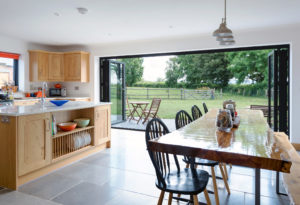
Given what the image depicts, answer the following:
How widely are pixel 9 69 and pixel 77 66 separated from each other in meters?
1.74

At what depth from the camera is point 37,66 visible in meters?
6.12

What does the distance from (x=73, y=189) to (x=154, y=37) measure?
398 cm

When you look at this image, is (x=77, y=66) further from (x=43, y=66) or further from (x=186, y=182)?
(x=186, y=182)

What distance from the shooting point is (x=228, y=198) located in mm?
2393

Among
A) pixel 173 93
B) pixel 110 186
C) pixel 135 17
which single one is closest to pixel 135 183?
pixel 110 186

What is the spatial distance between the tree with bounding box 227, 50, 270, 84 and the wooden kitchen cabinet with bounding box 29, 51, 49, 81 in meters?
8.41

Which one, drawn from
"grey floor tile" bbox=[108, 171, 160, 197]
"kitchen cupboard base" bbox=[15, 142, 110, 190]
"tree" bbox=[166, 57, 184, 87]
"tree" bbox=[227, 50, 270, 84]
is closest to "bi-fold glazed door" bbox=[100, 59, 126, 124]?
"kitchen cupboard base" bbox=[15, 142, 110, 190]

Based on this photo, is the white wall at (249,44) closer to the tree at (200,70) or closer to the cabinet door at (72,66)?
the cabinet door at (72,66)

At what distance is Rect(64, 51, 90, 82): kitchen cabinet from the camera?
247 inches

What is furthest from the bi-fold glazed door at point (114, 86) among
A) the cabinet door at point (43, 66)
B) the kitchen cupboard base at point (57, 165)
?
the kitchen cupboard base at point (57, 165)

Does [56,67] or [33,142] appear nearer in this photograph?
[33,142]

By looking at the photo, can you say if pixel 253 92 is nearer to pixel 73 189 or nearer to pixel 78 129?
pixel 78 129

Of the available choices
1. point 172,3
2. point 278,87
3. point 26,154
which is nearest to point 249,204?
point 26,154

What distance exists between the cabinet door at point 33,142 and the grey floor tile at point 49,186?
0.56ft
